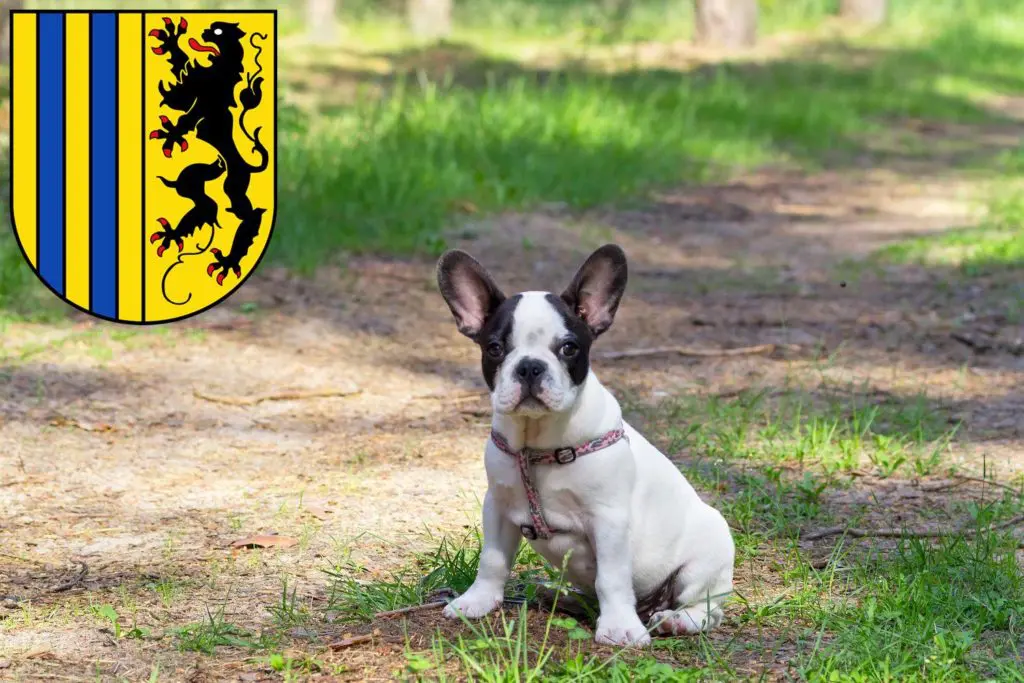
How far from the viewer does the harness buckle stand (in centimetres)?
334

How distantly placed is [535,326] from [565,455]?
12.7 inches

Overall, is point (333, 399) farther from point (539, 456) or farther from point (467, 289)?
point (539, 456)

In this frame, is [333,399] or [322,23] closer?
[333,399]

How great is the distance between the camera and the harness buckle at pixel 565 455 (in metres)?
3.34

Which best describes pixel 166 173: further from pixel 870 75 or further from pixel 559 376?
pixel 870 75

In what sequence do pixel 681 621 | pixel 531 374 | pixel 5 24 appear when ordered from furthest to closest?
pixel 5 24
pixel 681 621
pixel 531 374

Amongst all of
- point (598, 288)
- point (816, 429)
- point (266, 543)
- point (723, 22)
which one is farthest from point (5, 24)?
point (723, 22)

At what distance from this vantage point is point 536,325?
10.9 feet

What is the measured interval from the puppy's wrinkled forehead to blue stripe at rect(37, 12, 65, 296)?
3569 mm

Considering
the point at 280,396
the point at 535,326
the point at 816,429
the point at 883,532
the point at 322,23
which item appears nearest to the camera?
the point at 535,326

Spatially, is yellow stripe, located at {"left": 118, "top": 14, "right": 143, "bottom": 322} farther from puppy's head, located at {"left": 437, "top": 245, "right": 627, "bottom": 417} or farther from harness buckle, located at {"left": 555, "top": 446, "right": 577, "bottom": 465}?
harness buckle, located at {"left": 555, "top": 446, "right": 577, "bottom": 465}

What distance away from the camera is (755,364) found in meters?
6.68

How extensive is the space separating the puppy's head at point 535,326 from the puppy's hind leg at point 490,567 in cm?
36

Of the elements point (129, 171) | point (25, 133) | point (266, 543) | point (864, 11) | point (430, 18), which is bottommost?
point (266, 543)
